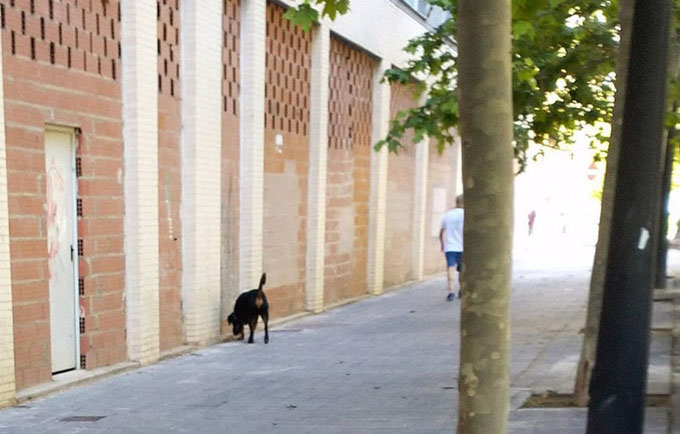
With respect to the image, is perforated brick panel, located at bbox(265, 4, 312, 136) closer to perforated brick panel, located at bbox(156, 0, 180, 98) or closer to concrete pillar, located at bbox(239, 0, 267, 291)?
concrete pillar, located at bbox(239, 0, 267, 291)

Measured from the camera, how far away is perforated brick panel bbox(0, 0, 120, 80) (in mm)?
8758

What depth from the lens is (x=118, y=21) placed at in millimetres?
10422

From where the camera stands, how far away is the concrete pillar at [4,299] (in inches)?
329

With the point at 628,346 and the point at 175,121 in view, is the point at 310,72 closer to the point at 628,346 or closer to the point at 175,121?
the point at 175,121

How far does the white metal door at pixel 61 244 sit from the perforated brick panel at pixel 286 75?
4.74 metres

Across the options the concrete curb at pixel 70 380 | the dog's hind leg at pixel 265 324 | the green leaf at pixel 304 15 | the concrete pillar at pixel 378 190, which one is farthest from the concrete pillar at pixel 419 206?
the green leaf at pixel 304 15

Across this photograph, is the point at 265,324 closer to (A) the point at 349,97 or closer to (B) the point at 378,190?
(A) the point at 349,97

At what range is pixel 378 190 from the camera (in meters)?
19.0

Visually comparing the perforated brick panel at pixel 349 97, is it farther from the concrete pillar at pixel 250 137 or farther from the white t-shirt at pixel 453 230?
the concrete pillar at pixel 250 137

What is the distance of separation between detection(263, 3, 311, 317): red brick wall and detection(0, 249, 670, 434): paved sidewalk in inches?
34.5

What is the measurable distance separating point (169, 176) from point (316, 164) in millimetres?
4666

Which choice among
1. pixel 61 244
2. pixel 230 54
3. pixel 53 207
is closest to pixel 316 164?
pixel 230 54

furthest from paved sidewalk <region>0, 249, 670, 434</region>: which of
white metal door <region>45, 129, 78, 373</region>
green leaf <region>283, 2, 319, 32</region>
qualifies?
green leaf <region>283, 2, 319, 32</region>

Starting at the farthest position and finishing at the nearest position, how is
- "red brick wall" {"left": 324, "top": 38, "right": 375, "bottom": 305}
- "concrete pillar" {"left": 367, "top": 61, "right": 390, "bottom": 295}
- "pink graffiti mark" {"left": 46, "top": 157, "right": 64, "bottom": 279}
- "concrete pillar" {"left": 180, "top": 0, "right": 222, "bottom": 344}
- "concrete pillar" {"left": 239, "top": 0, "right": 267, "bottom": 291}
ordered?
"concrete pillar" {"left": 367, "top": 61, "right": 390, "bottom": 295} < "red brick wall" {"left": 324, "top": 38, "right": 375, "bottom": 305} < "concrete pillar" {"left": 239, "top": 0, "right": 267, "bottom": 291} < "concrete pillar" {"left": 180, "top": 0, "right": 222, "bottom": 344} < "pink graffiti mark" {"left": 46, "top": 157, "right": 64, "bottom": 279}
